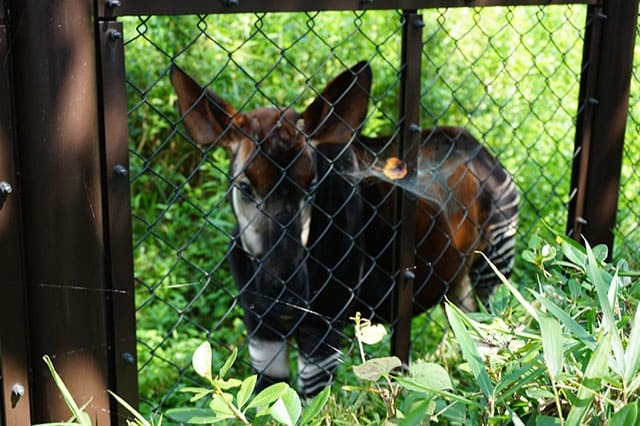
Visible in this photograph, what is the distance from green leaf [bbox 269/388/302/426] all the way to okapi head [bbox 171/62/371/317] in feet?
4.20

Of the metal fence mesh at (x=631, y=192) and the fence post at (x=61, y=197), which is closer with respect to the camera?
the fence post at (x=61, y=197)

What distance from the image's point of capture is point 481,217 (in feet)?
13.3

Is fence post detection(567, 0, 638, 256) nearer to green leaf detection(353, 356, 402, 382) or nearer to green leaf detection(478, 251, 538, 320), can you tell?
green leaf detection(478, 251, 538, 320)

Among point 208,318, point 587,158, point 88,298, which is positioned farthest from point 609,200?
point 208,318

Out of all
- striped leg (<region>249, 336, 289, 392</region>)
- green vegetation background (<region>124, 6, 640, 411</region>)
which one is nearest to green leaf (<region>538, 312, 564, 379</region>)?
striped leg (<region>249, 336, 289, 392</region>)

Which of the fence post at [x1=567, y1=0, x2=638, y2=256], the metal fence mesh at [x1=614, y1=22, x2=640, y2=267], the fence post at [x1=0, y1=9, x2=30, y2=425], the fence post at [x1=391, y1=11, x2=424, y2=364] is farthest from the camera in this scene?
the metal fence mesh at [x1=614, y1=22, x2=640, y2=267]

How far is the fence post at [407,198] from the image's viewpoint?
96.3 inches

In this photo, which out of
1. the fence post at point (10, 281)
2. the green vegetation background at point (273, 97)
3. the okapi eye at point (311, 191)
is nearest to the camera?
the fence post at point (10, 281)

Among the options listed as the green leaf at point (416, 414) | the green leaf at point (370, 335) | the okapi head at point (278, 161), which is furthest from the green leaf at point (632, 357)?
the okapi head at point (278, 161)

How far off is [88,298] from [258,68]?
4313 millimetres

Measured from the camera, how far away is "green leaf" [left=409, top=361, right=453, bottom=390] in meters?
1.58

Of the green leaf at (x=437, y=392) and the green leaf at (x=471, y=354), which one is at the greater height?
the green leaf at (x=471, y=354)

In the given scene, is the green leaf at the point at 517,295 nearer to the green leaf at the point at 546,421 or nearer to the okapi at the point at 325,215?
the green leaf at the point at 546,421

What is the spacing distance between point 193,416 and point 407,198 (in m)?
1.27
